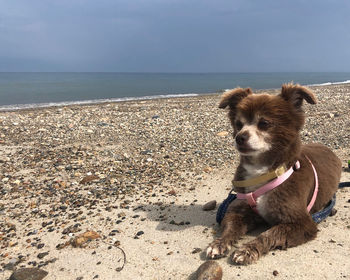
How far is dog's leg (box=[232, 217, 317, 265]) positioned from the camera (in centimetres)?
389

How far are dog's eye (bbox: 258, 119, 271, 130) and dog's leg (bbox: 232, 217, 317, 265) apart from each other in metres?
1.27

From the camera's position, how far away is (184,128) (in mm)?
13023

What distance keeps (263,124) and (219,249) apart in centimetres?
168

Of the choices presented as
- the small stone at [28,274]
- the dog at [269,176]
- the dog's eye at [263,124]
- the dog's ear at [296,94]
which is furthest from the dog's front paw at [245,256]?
the small stone at [28,274]

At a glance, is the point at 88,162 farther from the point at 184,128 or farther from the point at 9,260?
the point at 184,128

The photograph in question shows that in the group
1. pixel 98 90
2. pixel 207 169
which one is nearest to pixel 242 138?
pixel 207 169

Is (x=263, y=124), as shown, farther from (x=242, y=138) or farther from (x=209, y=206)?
(x=209, y=206)

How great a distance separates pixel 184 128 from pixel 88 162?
5223mm

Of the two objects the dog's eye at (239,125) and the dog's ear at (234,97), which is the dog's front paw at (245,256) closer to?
the dog's eye at (239,125)

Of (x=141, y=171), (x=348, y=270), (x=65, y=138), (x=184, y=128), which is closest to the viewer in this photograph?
(x=348, y=270)

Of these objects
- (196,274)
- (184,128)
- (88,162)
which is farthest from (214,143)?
(196,274)

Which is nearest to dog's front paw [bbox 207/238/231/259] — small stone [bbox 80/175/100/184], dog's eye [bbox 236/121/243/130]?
dog's eye [bbox 236/121/243/130]

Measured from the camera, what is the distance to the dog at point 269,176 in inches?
160

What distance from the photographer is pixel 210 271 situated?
3.67m
